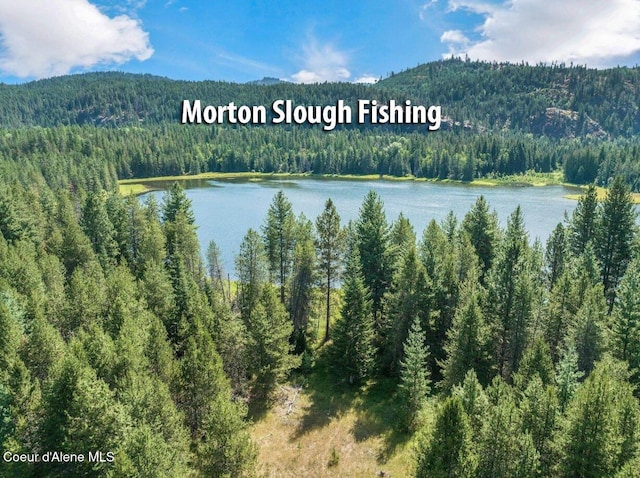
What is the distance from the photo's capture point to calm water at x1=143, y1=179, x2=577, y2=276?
298 ft

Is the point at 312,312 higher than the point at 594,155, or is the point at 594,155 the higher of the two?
the point at 594,155

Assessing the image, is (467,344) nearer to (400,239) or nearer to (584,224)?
(400,239)

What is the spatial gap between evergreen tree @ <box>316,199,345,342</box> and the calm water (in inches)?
977

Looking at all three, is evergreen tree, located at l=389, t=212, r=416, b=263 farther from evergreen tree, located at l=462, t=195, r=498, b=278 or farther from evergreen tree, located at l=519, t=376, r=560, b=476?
evergreen tree, located at l=519, t=376, r=560, b=476

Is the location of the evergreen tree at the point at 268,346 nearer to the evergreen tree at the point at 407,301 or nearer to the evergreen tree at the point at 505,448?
the evergreen tree at the point at 407,301

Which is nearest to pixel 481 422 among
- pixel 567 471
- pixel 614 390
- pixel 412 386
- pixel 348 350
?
pixel 567 471

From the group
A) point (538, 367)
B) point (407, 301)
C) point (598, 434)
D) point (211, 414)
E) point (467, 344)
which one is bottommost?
point (211, 414)

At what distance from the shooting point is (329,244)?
46938 mm

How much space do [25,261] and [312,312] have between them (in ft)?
97.0

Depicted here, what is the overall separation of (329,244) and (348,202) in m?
76.6

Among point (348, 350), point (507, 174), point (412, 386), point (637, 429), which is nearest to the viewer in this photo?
point (637, 429)

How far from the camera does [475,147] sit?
645 feet

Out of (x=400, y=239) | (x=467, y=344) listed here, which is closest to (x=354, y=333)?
(x=467, y=344)

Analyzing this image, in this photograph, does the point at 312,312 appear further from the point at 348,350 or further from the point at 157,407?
the point at 157,407
